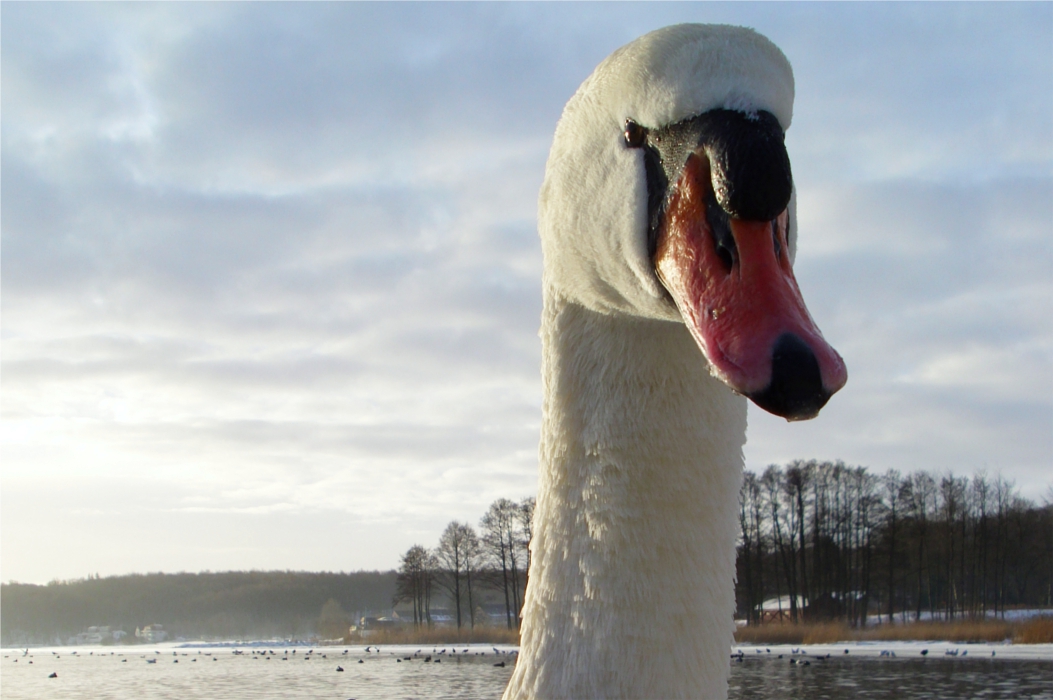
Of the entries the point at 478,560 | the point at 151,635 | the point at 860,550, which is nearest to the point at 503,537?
the point at 478,560

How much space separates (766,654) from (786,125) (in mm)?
49490

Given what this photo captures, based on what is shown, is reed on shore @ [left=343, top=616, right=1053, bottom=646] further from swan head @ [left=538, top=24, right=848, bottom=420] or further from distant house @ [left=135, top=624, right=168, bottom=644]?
distant house @ [left=135, top=624, right=168, bottom=644]

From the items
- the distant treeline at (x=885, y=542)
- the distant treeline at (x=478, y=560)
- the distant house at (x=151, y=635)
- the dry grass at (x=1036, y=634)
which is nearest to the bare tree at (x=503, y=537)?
the distant treeline at (x=478, y=560)

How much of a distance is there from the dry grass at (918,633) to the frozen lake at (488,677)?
4.83ft

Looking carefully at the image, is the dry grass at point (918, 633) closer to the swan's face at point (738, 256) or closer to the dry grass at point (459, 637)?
the dry grass at point (459, 637)

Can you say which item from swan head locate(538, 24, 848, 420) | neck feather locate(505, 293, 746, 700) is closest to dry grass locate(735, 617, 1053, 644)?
neck feather locate(505, 293, 746, 700)

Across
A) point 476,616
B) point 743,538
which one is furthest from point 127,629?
A: point 743,538

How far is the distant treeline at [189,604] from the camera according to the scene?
140 m

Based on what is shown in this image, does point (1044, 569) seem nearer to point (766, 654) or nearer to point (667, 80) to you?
point (766, 654)

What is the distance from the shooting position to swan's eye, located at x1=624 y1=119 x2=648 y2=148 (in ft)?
6.88

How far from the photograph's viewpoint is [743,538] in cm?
7281

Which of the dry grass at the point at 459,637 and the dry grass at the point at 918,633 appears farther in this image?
the dry grass at the point at 459,637

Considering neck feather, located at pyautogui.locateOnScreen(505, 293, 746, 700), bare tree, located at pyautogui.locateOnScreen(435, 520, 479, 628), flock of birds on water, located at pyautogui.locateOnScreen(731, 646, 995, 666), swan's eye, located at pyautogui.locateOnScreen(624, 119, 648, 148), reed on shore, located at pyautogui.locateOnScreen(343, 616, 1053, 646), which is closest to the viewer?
swan's eye, located at pyautogui.locateOnScreen(624, 119, 648, 148)

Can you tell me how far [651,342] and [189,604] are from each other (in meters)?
167
